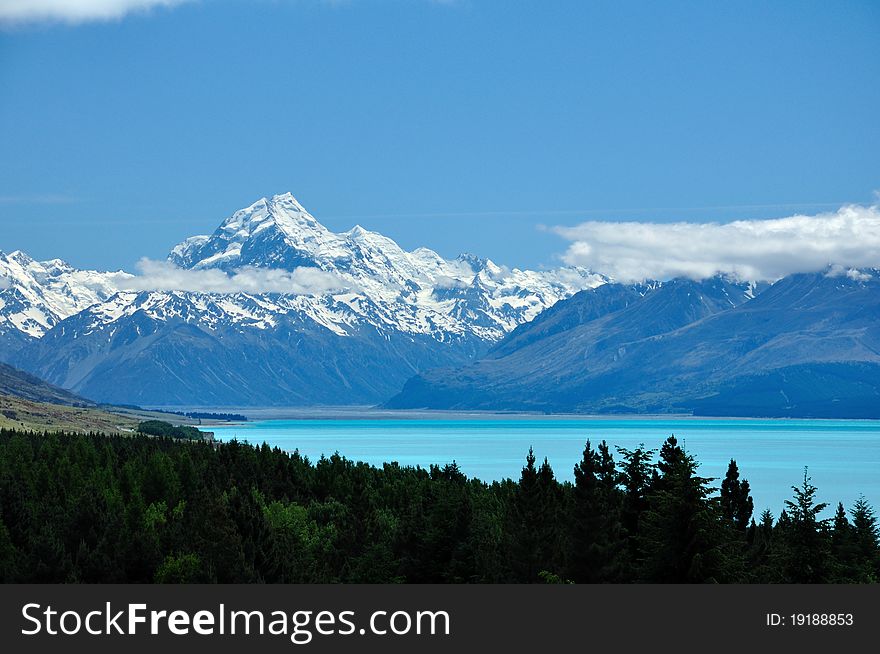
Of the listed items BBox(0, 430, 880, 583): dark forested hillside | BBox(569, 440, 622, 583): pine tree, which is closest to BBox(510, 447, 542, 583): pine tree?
BBox(0, 430, 880, 583): dark forested hillside

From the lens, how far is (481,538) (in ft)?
305

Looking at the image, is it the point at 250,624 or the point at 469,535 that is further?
the point at 469,535

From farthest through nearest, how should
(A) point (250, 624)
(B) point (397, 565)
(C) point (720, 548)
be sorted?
(B) point (397, 565), (C) point (720, 548), (A) point (250, 624)

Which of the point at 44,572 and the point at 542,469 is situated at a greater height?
the point at 542,469

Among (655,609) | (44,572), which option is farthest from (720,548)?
(44,572)

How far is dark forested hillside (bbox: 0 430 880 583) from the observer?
65.7 meters

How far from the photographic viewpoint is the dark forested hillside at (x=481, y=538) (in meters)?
65.7

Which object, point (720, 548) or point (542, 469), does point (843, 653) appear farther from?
point (542, 469)

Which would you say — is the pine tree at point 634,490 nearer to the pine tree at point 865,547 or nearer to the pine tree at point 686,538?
the pine tree at point 865,547

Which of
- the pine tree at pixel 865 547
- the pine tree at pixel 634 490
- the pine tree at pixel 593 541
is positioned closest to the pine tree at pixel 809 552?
the pine tree at pixel 865 547

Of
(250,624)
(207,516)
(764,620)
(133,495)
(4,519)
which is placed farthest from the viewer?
(133,495)

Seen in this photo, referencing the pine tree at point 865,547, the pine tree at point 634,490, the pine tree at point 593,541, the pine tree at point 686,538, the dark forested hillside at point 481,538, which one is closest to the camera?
the pine tree at point 686,538

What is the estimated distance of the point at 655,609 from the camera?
43.2m

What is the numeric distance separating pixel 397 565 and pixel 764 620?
179ft
